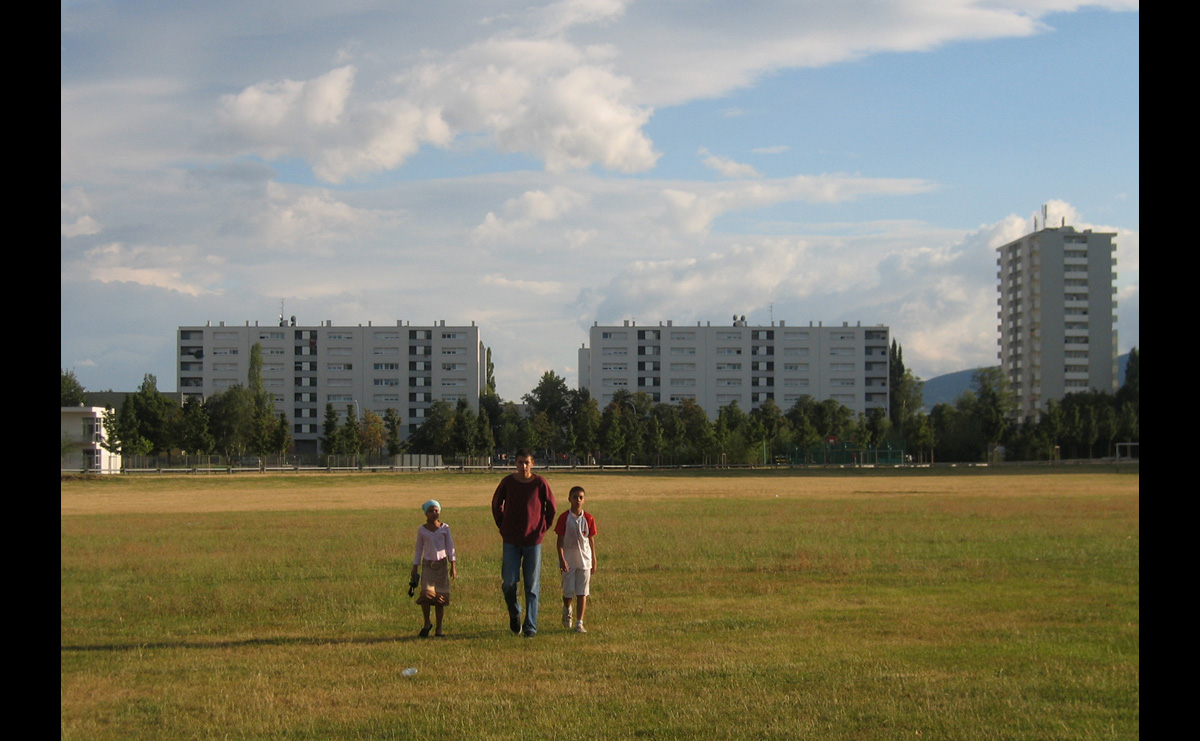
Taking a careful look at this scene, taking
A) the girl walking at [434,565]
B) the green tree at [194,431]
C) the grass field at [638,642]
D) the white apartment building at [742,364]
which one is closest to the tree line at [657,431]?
the green tree at [194,431]

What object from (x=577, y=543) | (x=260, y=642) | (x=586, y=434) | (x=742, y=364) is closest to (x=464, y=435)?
(x=586, y=434)

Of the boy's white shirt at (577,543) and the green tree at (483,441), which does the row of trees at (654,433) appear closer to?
the green tree at (483,441)

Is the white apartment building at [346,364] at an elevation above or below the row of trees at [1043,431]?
above

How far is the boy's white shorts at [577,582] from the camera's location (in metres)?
14.3

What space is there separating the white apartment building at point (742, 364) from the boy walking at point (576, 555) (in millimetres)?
156379

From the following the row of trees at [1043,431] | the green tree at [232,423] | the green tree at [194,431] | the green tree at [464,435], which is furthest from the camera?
the green tree at [232,423]

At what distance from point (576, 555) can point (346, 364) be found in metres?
161

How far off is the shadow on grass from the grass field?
7 cm

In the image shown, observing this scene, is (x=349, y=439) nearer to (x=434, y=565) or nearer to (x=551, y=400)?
(x=551, y=400)

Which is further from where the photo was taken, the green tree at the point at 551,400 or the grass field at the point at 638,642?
the green tree at the point at 551,400

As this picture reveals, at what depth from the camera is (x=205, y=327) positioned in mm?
170750

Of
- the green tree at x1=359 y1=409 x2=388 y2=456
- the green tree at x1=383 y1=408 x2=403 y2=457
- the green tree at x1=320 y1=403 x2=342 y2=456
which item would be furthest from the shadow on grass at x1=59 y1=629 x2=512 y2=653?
the green tree at x1=383 y1=408 x2=403 y2=457
